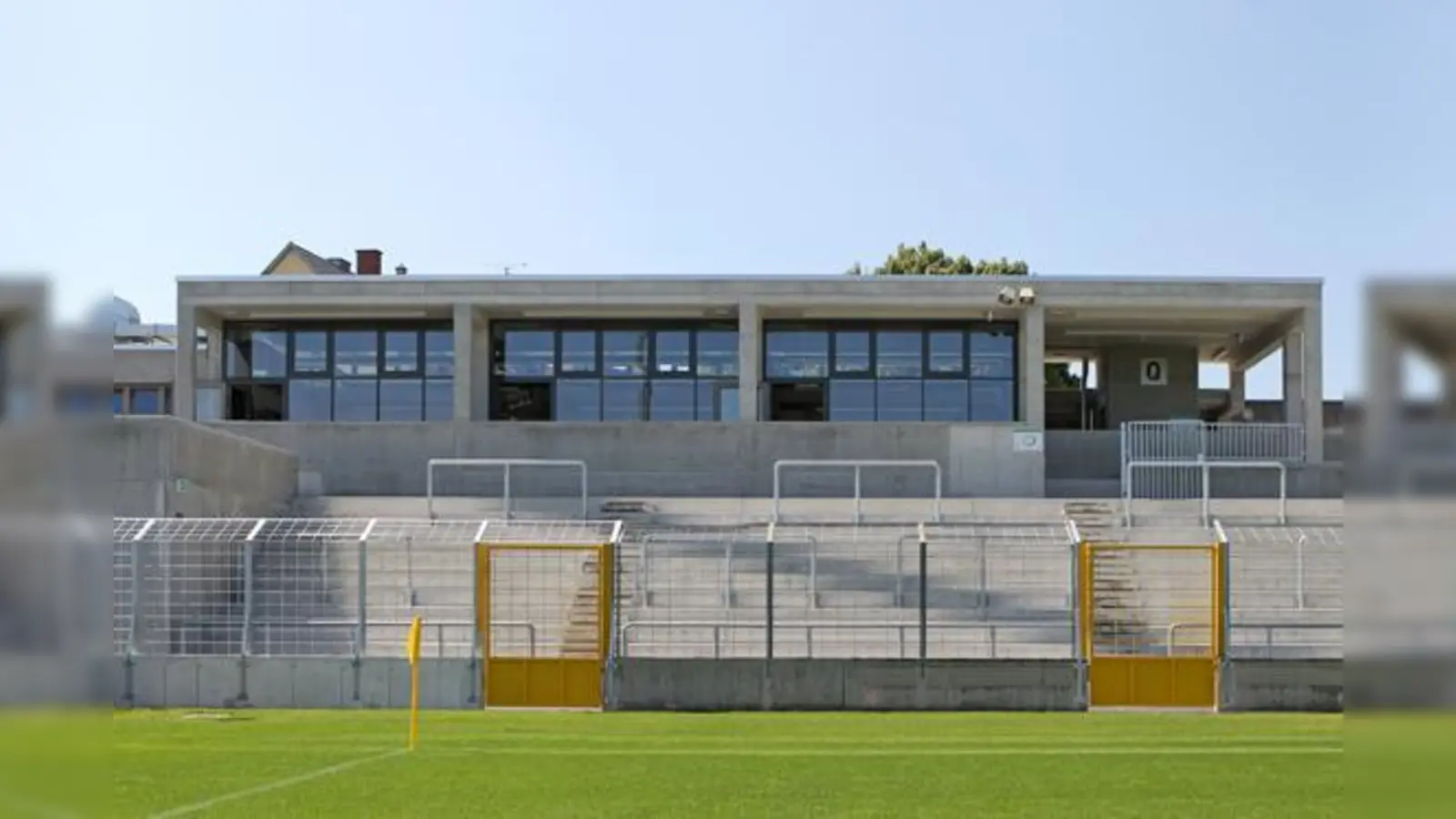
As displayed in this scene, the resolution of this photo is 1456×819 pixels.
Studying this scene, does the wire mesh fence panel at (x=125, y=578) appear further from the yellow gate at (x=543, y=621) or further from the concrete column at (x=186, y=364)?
the concrete column at (x=186, y=364)

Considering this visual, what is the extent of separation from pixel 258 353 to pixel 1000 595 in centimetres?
2377

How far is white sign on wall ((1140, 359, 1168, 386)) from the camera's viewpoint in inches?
1869

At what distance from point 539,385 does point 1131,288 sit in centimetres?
1419

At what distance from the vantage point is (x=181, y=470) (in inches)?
1158

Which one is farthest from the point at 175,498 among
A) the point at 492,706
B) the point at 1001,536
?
the point at 1001,536

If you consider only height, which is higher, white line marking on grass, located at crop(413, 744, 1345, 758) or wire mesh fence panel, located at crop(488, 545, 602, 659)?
wire mesh fence panel, located at crop(488, 545, 602, 659)

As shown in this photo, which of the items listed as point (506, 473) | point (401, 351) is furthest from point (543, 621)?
point (401, 351)

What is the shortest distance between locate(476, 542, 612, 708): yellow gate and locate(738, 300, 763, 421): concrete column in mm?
14700

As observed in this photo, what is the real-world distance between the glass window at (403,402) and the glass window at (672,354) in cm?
575

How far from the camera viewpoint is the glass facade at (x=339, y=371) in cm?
4441

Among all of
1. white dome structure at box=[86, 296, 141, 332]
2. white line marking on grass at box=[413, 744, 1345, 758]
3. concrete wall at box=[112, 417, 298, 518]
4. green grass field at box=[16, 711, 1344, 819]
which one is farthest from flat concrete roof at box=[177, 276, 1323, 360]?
white dome structure at box=[86, 296, 141, 332]

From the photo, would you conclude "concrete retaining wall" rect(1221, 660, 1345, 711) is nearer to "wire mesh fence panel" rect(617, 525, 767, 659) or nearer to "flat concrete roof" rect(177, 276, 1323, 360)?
"wire mesh fence panel" rect(617, 525, 767, 659)

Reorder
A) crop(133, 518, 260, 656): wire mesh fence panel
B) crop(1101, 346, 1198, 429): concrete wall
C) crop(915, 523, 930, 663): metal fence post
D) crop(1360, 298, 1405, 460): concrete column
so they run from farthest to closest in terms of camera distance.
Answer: crop(1101, 346, 1198, 429): concrete wall < crop(133, 518, 260, 656): wire mesh fence panel < crop(915, 523, 930, 663): metal fence post < crop(1360, 298, 1405, 460): concrete column

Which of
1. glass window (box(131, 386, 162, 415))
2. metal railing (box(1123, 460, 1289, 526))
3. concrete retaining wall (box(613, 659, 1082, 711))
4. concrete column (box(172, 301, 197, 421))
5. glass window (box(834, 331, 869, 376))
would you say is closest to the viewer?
concrete retaining wall (box(613, 659, 1082, 711))
